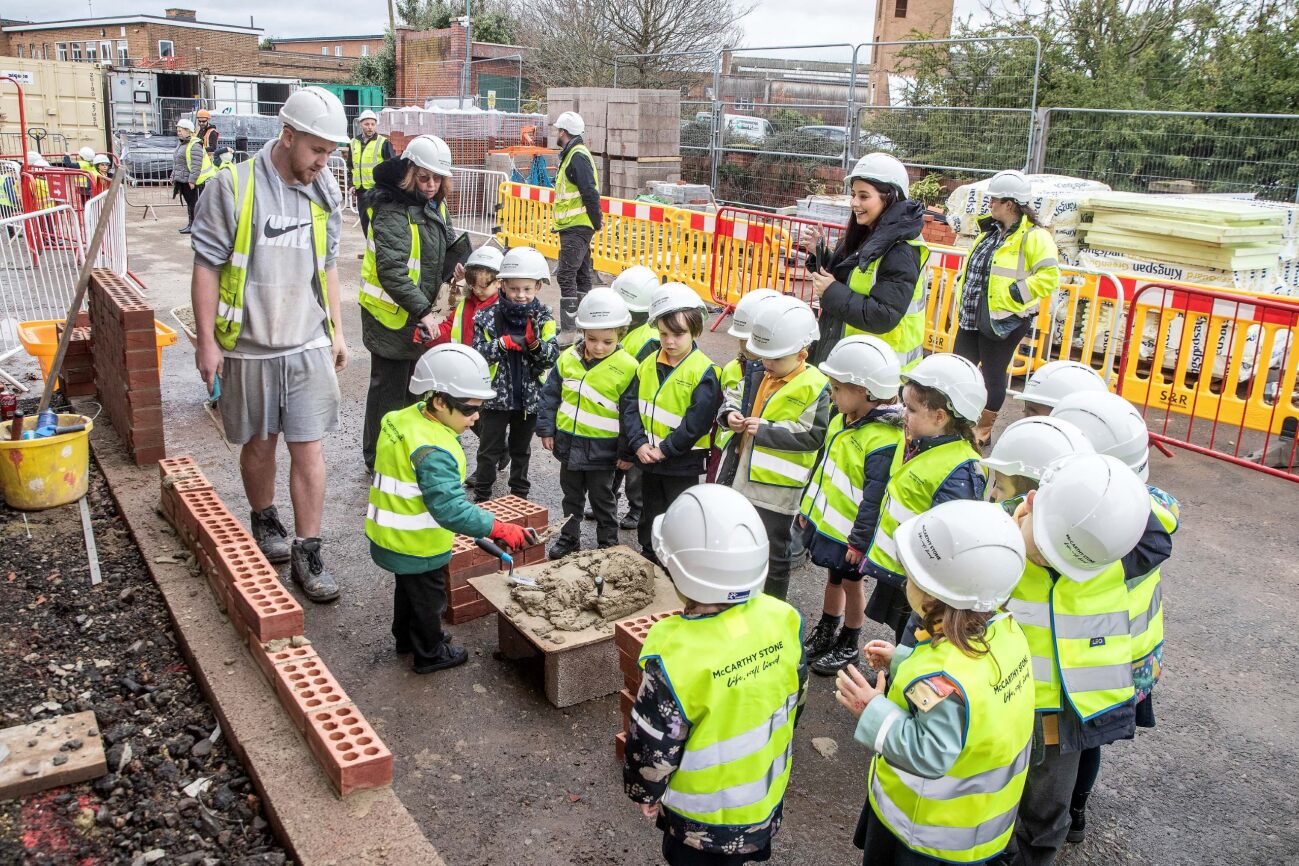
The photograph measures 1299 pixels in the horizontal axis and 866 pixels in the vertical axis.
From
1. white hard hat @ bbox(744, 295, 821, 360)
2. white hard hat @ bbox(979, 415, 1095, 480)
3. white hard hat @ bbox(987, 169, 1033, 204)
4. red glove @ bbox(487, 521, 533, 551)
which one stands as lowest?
red glove @ bbox(487, 521, 533, 551)

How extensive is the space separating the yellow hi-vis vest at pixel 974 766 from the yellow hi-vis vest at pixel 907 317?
3.17 meters

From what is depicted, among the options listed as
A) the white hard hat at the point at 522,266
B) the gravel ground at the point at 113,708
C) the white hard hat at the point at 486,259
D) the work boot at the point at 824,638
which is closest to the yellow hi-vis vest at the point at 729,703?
the gravel ground at the point at 113,708

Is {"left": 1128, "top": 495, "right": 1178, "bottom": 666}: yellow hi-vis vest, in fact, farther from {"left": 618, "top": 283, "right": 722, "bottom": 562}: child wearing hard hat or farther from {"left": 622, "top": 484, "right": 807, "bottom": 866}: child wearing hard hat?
{"left": 618, "top": 283, "right": 722, "bottom": 562}: child wearing hard hat

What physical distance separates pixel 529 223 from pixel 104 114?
19.2 metres

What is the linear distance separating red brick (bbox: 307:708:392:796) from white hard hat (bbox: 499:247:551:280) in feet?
10.1

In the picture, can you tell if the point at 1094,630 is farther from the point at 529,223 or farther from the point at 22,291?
the point at 529,223

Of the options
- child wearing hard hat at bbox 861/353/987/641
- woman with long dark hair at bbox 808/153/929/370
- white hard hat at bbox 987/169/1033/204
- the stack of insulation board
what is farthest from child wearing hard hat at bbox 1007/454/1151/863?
the stack of insulation board

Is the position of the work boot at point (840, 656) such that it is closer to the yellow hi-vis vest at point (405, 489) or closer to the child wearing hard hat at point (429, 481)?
the child wearing hard hat at point (429, 481)

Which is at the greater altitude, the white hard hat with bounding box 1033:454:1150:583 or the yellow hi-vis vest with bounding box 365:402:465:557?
the white hard hat with bounding box 1033:454:1150:583

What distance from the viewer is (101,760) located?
10.6 ft

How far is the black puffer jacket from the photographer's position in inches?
213

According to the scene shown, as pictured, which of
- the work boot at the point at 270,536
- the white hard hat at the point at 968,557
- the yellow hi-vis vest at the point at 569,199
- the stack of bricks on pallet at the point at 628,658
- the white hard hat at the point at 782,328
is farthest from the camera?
the yellow hi-vis vest at the point at 569,199

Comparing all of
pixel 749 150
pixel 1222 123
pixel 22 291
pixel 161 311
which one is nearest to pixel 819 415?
pixel 161 311

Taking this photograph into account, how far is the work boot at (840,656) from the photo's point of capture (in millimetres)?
4633
